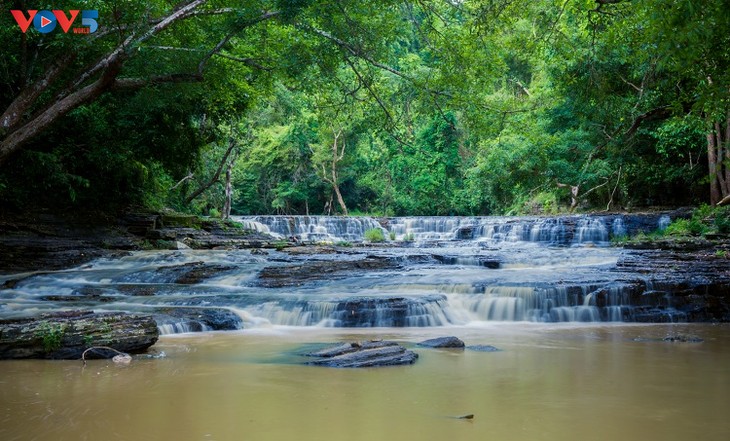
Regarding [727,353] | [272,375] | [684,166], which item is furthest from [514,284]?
[684,166]

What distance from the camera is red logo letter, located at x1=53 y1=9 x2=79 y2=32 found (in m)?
11.0

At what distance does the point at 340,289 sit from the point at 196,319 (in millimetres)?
3564

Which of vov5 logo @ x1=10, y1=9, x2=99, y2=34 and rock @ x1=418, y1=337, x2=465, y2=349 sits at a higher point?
vov5 logo @ x1=10, y1=9, x2=99, y2=34

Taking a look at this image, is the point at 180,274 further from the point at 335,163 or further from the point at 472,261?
the point at 335,163

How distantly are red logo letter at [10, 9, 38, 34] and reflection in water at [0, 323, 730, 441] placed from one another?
22.5 ft

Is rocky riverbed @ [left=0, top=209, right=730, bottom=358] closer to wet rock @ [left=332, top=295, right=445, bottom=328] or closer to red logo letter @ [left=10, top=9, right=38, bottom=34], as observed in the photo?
wet rock @ [left=332, top=295, right=445, bottom=328]

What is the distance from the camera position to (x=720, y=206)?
60.0 feet

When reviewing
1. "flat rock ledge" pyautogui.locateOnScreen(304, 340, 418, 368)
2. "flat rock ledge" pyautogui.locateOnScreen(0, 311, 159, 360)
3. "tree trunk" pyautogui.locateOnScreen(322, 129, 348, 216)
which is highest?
"tree trunk" pyautogui.locateOnScreen(322, 129, 348, 216)

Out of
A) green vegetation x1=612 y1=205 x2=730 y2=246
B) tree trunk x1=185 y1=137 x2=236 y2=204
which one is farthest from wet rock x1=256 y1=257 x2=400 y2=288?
tree trunk x1=185 y1=137 x2=236 y2=204

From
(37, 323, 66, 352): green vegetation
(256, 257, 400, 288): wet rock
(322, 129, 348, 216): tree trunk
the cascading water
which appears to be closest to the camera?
(37, 323, 66, 352): green vegetation

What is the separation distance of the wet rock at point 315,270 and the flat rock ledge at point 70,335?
227 inches

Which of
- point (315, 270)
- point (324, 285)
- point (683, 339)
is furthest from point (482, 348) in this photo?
point (315, 270)

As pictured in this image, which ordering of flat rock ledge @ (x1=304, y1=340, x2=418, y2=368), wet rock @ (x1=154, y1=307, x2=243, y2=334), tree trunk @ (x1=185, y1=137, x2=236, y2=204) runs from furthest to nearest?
tree trunk @ (x1=185, y1=137, x2=236, y2=204) → wet rock @ (x1=154, y1=307, x2=243, y2=334) → flat rock ledge @ (x1=304, y1=340, x2=418, y2=368)

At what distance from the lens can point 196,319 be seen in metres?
9.05
